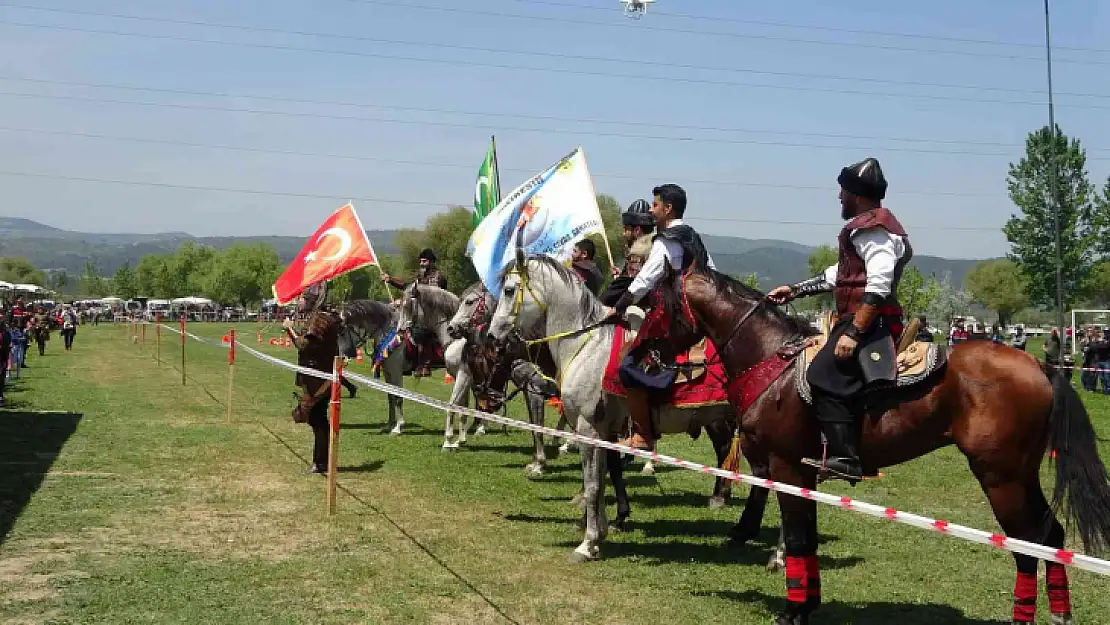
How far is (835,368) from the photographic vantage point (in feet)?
19.9

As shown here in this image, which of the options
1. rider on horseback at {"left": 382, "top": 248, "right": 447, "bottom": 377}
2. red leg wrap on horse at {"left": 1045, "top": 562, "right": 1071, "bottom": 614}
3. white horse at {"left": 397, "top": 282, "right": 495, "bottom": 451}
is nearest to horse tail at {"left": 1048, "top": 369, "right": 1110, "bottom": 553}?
red leg wrap on horse at {"left": 1045, "top": 562, "right": 1071, "bottom": 614}

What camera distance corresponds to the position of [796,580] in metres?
6.30

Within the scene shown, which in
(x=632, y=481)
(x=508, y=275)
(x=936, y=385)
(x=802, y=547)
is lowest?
(x=632, y=481)

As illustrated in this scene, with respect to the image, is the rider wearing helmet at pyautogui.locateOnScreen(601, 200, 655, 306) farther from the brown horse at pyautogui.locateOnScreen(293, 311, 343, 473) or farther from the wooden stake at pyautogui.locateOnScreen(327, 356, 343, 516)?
the brown horse at pyautogui.locateOnScreen(293, 311, 343, 473)

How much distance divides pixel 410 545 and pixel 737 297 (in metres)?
3.94

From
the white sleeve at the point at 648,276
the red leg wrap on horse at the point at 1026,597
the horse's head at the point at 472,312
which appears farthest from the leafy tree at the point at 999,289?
the red leg wrap on horse at the point at 1026,597

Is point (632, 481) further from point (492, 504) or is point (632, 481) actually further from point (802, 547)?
point (802, 547)

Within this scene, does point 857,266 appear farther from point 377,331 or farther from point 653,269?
point 377,331

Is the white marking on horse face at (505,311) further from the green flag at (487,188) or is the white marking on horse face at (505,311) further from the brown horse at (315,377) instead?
the green flag at (487,188)

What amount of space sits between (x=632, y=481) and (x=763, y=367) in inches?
254

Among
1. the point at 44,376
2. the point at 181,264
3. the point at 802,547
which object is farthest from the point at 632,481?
the point at 181,264

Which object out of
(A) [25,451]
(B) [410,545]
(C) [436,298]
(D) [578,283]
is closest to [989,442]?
(D) [578,283]

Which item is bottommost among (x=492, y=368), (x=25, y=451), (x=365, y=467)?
(x=365, y=467)

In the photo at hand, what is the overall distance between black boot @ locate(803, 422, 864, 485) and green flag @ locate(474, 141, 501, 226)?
39.6ft
